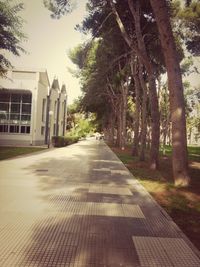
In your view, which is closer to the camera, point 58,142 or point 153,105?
point 153,105

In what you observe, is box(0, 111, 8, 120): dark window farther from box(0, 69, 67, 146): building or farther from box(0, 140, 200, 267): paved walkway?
box(0, 140, 200, 267): paved walkway

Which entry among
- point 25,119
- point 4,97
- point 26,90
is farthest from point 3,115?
point 26,90

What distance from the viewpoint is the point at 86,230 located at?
6.47 meters

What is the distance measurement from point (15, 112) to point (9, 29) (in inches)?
680

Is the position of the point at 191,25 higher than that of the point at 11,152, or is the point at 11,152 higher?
the point at 191,25

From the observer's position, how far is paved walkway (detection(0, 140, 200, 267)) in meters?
A: 5.07

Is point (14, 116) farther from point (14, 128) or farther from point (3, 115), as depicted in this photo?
point (14, 128)

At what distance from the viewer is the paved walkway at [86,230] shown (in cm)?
A: 507

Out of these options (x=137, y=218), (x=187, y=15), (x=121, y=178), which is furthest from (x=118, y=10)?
(x=137, y=218)

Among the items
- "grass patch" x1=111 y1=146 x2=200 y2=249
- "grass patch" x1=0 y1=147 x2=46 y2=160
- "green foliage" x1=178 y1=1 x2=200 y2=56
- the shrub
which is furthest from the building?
"grass patch" x1=111 y1=146 x2=200 y2=249

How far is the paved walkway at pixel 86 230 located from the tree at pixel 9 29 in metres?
18.7

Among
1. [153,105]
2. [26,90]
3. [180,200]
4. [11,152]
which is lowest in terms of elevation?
[180,200]

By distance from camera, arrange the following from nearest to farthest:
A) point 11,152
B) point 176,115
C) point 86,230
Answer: point 86,230 → point 176,115 → point 11,152

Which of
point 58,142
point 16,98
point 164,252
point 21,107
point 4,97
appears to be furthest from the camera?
point 16,98
